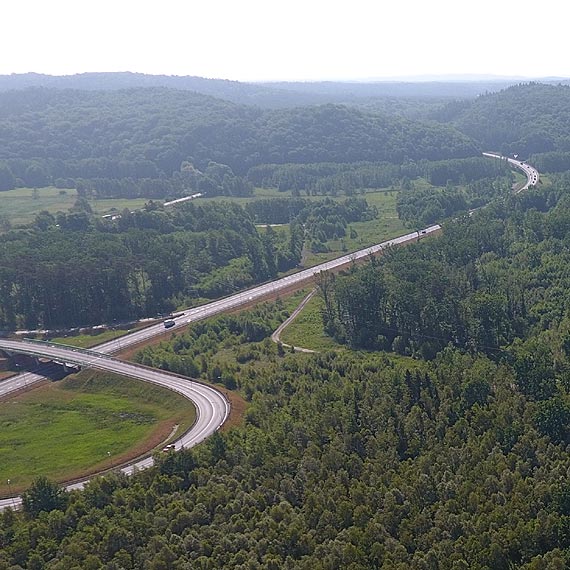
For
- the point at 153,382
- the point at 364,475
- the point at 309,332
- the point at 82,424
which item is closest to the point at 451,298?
the point at 309,332

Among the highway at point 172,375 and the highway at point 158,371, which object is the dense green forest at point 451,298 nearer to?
the highway at point 172,375

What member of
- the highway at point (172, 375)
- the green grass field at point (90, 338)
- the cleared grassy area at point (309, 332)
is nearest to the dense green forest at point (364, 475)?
the highway at point (172, 375)

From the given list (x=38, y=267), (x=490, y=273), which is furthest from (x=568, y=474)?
(x=38, y=267)

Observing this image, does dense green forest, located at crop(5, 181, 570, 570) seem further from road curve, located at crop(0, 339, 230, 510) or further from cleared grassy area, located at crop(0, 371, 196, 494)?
cleared grassy area, located at crop(0, 371, 196, 494)

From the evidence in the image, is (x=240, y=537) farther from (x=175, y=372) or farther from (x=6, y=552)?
(x=175, y=372)

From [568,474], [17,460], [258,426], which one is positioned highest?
[568,474]
